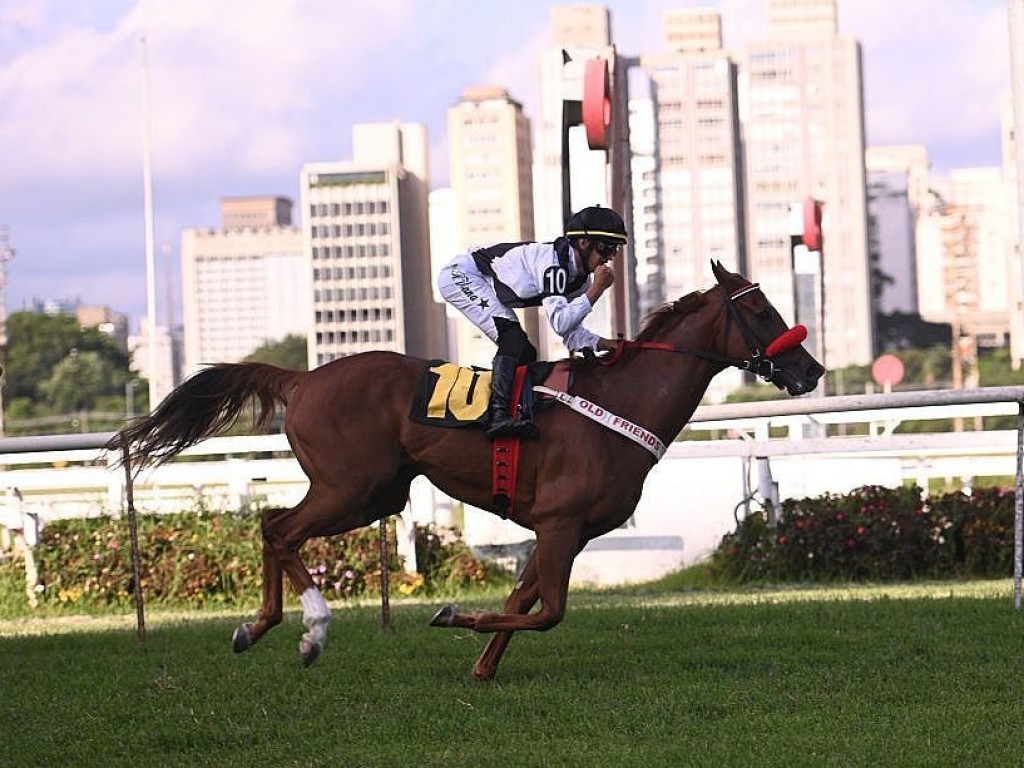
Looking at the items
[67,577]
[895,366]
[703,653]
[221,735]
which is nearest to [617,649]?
[703,653]

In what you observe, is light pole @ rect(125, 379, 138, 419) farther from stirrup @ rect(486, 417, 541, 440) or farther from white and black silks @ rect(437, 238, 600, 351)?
stirrup @ rect(486, 417, 541, 440)

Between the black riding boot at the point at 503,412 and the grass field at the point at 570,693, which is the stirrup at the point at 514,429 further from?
the grass field at the point at 570,693

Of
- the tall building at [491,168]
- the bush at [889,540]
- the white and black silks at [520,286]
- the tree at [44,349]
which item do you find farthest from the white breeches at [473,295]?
the tall building at [491,168]

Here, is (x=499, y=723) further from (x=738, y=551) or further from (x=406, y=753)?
(x=738, y=551)

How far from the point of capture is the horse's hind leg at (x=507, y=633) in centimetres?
Result: 720

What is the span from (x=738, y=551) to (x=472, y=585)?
187 cm

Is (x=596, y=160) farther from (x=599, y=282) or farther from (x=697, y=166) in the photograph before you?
(x=697, y=166)

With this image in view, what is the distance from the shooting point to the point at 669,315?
7527 millimetres

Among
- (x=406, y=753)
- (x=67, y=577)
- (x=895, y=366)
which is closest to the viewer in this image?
(x=406, y=753)

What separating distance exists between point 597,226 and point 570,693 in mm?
1933

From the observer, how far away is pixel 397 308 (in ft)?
577

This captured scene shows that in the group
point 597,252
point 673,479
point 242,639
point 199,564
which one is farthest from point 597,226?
point 673,479

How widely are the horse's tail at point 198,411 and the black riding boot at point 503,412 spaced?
1164 millimetres

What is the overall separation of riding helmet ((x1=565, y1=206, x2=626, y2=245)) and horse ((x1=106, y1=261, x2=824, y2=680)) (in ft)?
1.43
